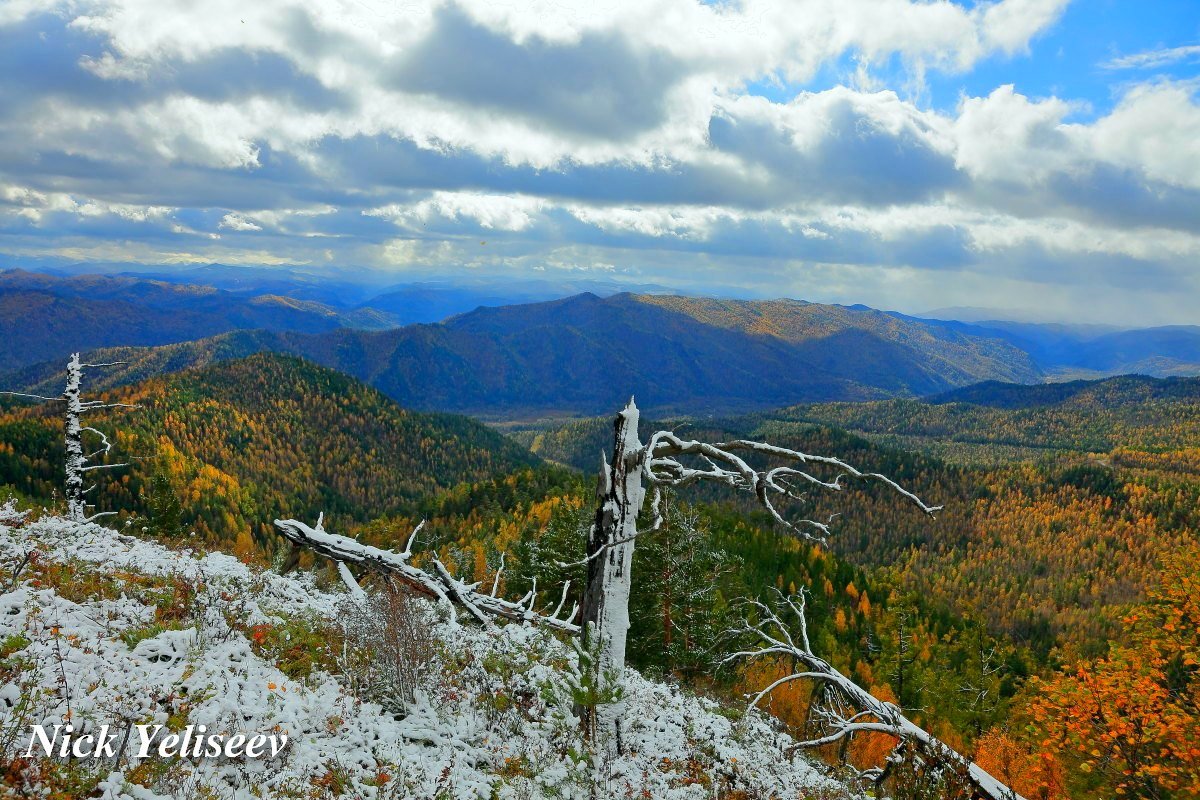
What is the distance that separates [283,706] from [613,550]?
565cm

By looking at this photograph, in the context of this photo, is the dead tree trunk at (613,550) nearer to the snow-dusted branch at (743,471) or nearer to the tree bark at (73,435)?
the snow-dusted branch at (743,471)

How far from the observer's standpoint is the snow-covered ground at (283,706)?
7.38m

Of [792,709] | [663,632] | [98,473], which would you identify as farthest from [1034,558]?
[98,473]

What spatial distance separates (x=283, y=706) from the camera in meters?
9.01

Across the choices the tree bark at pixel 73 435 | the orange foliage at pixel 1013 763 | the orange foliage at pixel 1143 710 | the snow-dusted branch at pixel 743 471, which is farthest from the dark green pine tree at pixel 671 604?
the tree bark at pixel 73 435

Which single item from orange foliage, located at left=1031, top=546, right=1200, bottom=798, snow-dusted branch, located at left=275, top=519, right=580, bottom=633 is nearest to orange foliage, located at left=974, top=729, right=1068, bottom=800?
orange foliage, located at left=1031, top=546, right=1200, bottom=798

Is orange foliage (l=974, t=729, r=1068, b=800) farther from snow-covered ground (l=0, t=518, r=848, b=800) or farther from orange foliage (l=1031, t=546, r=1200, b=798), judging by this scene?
snow-covered ground (l=0, t=518, r=848, b=800)

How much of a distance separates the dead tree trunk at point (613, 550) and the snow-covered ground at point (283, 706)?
4.38 ft

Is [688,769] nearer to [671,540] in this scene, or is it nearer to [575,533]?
[671,540]

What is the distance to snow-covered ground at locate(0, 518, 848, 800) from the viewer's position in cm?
738

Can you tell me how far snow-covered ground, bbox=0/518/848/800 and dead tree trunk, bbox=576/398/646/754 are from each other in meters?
1.33

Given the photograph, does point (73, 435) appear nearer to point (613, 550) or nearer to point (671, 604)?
point (613, 550)

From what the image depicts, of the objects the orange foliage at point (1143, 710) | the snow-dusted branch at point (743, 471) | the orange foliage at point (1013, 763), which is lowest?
the orange foliage at point (1013, 763)

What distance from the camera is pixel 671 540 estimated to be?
30.1 metres
